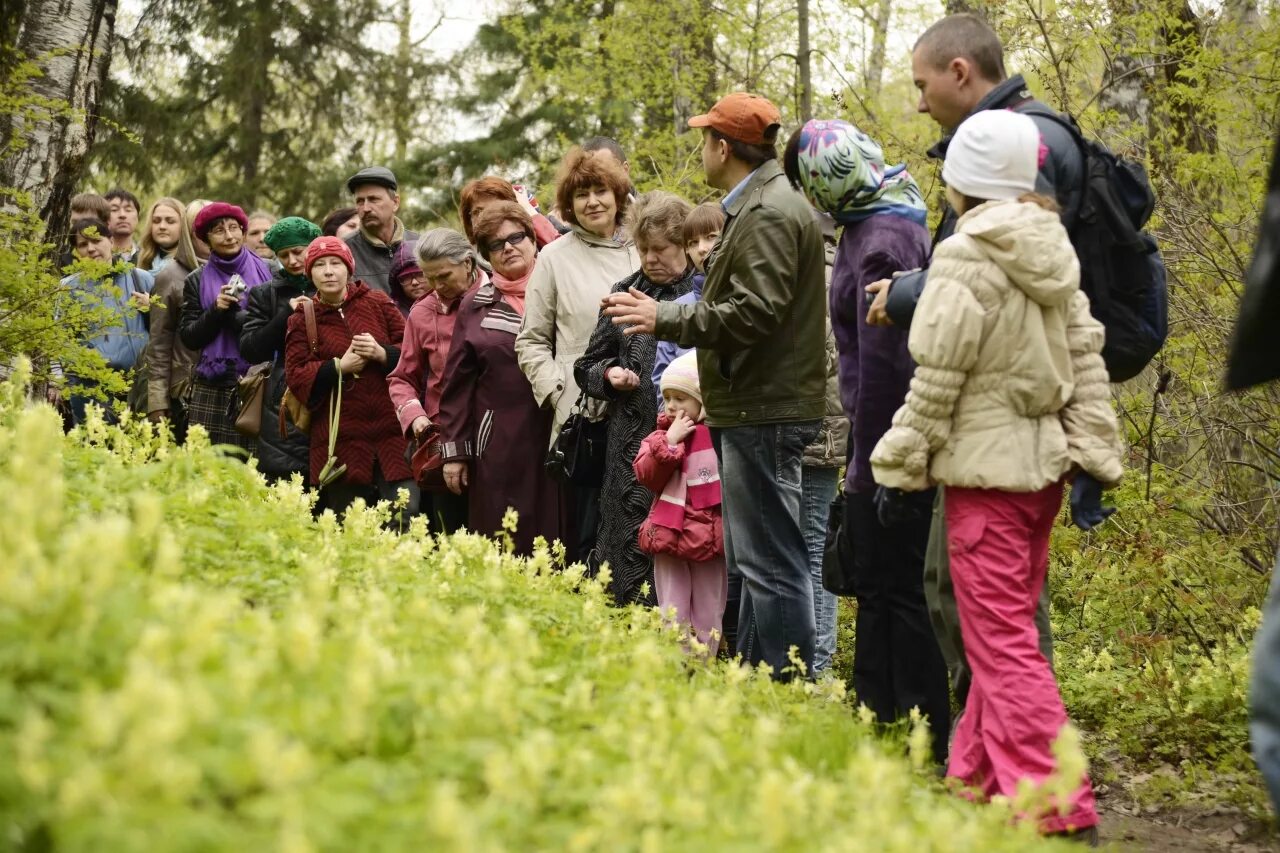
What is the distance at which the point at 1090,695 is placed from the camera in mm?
6547

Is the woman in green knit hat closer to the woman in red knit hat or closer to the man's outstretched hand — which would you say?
the woman in red knit hat

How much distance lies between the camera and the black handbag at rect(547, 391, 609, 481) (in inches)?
276

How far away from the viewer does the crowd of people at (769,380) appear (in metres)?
4.42

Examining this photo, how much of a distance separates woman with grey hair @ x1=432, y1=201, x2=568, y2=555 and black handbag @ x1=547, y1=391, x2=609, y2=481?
45 centimetres

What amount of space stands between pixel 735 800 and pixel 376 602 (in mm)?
1132

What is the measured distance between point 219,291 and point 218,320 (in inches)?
8.6

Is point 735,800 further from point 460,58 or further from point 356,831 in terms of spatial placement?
point 460,58

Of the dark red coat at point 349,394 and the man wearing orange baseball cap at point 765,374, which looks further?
the dark red coat at point 349,394

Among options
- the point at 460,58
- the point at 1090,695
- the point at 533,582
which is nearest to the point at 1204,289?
the point at 1090,695

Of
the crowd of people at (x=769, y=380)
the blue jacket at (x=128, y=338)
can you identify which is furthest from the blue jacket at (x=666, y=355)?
the blue jacket at (x=128, y=338)

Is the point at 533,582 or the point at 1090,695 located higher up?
the point at 533,582

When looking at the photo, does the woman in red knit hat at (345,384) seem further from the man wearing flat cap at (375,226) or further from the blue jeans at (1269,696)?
the blue jeans at (1269,696)

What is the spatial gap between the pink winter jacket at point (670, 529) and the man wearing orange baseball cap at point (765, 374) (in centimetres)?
63

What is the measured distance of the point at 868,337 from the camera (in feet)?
17.2
